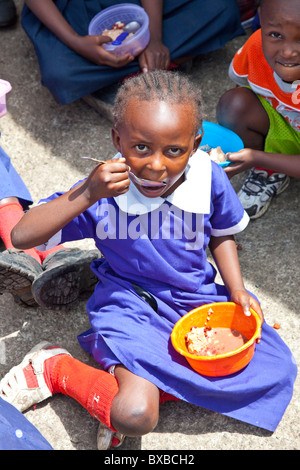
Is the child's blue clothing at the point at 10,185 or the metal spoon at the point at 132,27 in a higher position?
the metal spoon at the point at 132,27

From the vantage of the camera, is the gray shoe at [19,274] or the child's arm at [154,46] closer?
the gray shoe at [19,274]

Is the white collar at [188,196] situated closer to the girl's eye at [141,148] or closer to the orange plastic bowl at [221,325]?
the girl's eye at [141,148]

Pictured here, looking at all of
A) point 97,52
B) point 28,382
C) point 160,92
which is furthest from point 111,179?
point 97,52

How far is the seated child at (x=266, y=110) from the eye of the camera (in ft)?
5.72

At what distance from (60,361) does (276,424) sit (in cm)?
63

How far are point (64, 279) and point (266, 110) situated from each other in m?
0.95

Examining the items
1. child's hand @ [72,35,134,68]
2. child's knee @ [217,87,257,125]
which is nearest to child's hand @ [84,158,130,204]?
child's knee @ [217,87,257,125]

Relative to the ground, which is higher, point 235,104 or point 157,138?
point 157,138

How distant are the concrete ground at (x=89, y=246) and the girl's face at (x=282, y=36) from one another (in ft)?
1.80

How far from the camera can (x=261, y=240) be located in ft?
6.79

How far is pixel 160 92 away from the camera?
138 centimetres

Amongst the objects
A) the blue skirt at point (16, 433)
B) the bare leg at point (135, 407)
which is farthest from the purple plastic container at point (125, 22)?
the blue skirt at point (16, 433)

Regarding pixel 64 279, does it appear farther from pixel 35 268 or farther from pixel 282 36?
pixel 282 36

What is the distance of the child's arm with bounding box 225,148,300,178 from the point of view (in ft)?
6.38
